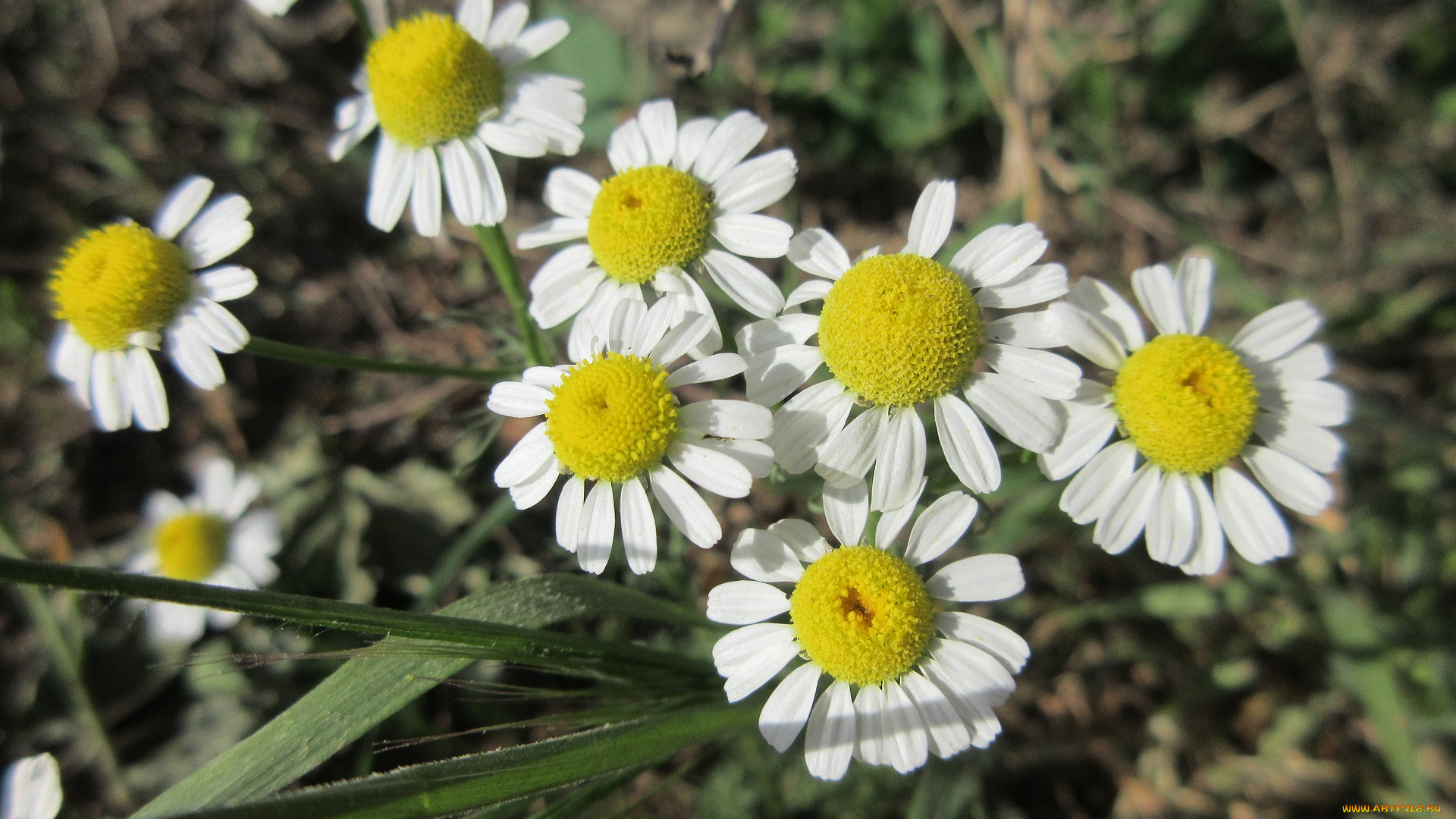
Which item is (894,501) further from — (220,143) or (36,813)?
(220,143)

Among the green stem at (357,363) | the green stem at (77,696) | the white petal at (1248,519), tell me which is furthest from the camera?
the green stem at (77,696)

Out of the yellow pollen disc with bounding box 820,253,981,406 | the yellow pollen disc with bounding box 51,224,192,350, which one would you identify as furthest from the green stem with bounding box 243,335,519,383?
the yellow pollen disc with bounding box 820,253,981,406

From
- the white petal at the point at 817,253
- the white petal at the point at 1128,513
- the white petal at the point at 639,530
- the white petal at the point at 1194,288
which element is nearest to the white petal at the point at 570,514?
the white petal at the point at 639,530

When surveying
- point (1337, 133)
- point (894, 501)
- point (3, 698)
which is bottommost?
point (3, 698)

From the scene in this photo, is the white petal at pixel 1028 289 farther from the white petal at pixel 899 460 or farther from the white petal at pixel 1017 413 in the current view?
the white petal at pixel 899 460

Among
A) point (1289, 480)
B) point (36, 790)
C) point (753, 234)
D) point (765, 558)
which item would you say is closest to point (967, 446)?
point (765, 558)

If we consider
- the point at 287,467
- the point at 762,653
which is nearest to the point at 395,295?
the point at 287,467
